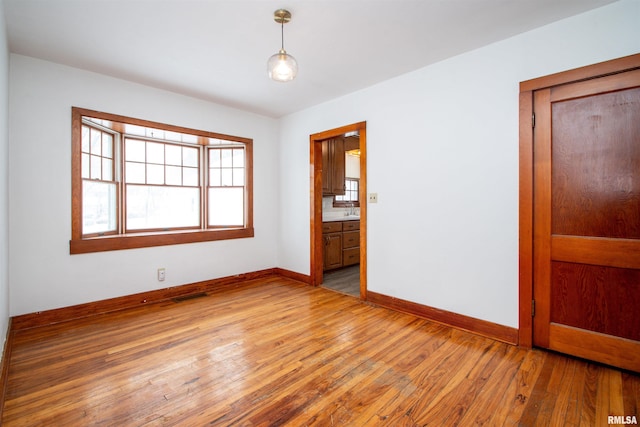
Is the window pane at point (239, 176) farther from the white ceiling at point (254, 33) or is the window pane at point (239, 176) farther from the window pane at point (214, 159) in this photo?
the white ceiling at point (254, 33)

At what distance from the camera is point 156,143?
4000 millimetres

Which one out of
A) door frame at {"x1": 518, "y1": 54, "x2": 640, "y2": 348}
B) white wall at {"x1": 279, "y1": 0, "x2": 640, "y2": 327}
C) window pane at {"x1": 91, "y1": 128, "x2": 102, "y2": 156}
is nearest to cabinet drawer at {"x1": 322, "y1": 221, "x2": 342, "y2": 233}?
white wall at {"x1": 279, "y1": 0, "x2": 640, "y2": 327}

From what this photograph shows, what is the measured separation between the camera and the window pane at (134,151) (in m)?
3.76

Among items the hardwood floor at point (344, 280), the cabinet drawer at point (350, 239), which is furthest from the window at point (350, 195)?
the hardwood floor at point (344, 280)

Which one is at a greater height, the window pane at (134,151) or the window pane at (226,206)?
the window pane at (134,151)

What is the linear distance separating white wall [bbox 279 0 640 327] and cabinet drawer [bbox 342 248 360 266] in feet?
5.55

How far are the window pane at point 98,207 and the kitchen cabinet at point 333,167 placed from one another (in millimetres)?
3163

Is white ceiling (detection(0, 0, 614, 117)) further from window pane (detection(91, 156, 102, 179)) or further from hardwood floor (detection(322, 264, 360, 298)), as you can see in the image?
hardwood floor (detection(322, 264, 360, 298))

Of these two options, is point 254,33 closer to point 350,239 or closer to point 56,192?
point 56,192

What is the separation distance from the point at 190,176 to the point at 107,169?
1026mm

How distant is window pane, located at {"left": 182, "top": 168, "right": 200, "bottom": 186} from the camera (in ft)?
14.0

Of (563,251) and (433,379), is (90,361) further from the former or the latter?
(563,251)

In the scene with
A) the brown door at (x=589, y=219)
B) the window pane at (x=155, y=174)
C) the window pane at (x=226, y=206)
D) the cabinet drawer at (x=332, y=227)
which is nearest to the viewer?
the brown door at (x=589, y=219)

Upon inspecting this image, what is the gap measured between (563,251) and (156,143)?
4.71 m
